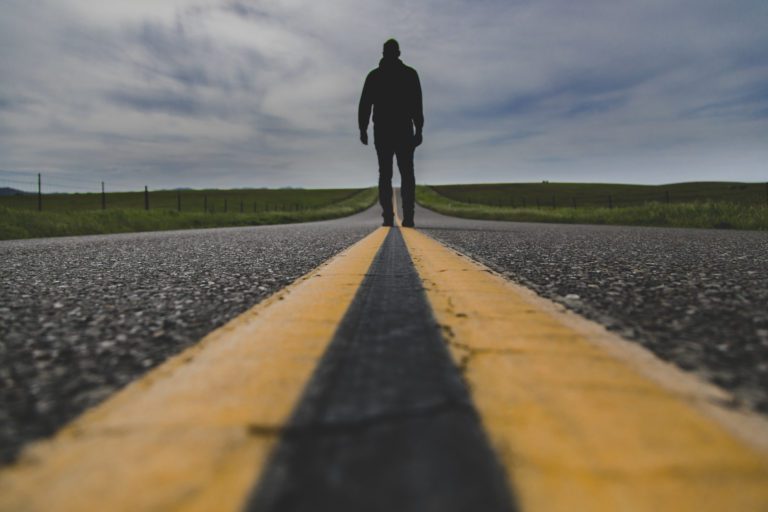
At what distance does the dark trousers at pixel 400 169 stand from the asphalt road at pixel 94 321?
599cm

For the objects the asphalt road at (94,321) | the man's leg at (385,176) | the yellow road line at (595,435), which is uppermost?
the man's leg at (385,176)

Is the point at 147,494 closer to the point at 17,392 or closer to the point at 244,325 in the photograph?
the point at 17,392

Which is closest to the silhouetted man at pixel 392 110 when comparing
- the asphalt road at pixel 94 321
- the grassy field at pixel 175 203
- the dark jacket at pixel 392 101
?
the dark jacket at pixel 392 101

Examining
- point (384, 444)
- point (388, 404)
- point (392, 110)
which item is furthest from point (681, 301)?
point (392, 110)

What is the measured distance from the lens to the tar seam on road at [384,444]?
574mm

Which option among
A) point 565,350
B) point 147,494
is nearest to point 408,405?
point 147,494

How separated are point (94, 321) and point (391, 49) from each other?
8420 millimetres

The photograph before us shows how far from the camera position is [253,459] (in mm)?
661

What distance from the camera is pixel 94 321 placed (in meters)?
1.70

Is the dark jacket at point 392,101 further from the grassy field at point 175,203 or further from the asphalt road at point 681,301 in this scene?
the grassy field at point 175,203

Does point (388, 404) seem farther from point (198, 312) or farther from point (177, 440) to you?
point (198, 312)

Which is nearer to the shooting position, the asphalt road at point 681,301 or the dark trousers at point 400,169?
the asphalt road at point 681,301

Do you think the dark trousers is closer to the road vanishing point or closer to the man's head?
the man's head

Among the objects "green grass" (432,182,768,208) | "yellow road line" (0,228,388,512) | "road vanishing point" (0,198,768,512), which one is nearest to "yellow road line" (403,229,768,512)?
"road vanishing point" (0,198,768,512)
